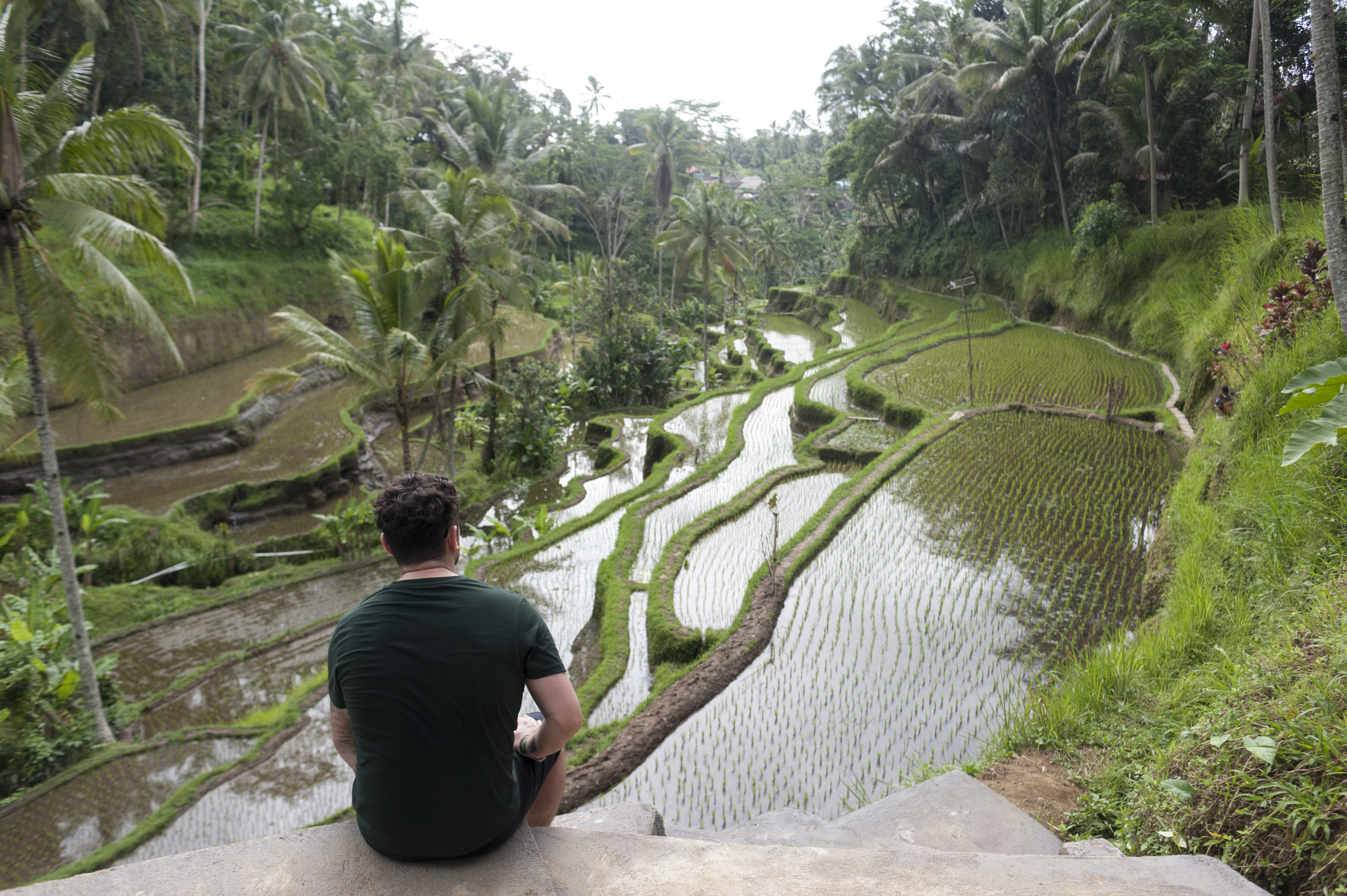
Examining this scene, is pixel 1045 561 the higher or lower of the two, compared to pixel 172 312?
lower

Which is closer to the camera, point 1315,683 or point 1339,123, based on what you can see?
point 1315,683

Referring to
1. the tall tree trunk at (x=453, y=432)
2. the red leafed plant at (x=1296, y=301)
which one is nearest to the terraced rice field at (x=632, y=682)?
the tall tree trunk at (x=453, y=432)

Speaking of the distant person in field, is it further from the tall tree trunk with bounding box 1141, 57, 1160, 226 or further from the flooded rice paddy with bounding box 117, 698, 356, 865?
the tall tree trunk with bounding box 1141, 57, 1160, 226

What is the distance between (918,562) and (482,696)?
6664 mm

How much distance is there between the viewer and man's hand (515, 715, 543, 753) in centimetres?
224

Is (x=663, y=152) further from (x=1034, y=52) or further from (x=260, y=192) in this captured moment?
(x=1034, y=52)

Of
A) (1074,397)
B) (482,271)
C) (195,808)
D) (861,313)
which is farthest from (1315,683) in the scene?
(861,313)

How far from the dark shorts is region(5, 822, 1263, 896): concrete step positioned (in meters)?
0.02

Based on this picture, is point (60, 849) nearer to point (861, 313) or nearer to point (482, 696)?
point (482, 696)

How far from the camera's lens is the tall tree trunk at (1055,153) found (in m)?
20.2

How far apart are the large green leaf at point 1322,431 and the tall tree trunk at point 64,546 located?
8.29 meters

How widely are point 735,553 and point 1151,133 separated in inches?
546

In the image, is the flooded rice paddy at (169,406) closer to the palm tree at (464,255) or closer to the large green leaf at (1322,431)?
the palm tree at (464,255)

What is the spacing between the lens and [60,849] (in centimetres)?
506
